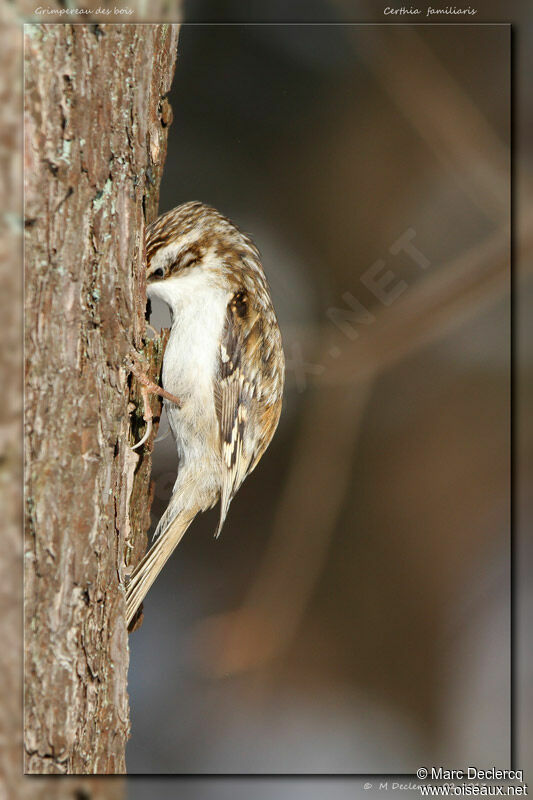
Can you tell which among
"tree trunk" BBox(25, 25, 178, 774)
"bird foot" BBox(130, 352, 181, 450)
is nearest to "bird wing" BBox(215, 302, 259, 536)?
"bird foot" BBox(130, 352, 181, 450)

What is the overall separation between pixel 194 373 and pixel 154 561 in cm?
40

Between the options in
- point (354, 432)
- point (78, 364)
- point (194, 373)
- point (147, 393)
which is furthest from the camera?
point (354, 432)

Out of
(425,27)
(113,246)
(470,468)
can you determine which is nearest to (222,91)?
(425,27)

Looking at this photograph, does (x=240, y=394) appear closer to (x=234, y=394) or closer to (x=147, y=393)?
(x=234, y=394)

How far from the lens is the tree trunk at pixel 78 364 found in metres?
1.04

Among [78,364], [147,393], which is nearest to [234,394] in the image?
[147,393]

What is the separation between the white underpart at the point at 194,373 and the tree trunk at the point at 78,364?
0.29m

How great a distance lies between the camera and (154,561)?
4.71 ft

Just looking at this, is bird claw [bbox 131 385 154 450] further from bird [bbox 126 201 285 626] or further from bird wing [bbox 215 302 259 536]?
bird wing [bbox 215 302 259 536]

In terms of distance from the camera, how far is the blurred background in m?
1.35

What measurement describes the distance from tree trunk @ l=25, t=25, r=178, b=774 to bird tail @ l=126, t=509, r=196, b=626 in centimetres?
16

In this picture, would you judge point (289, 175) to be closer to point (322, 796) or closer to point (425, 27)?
point (425, 27)

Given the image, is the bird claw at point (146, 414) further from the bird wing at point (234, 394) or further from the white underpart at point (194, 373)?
the bird wing at point (234, 394)

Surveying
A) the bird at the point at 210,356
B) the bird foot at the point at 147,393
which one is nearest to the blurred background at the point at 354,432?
the bird at the point at 210,356
